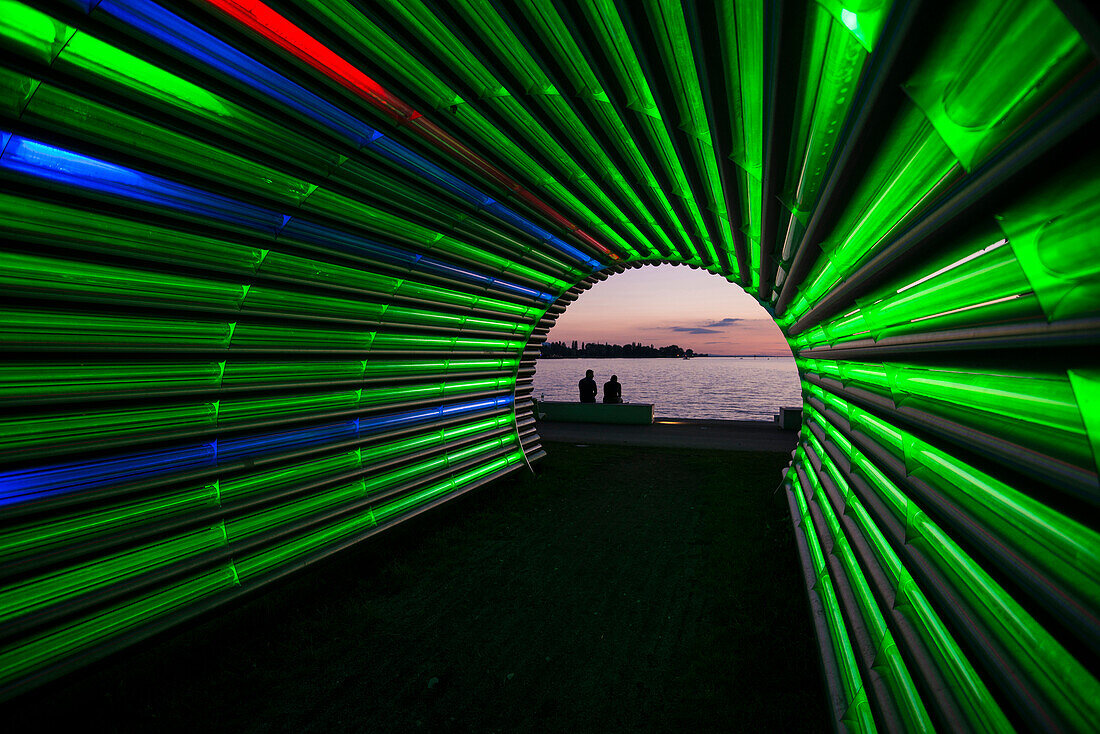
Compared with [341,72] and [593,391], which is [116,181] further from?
[593,391]

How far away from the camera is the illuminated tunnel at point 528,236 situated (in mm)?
1184

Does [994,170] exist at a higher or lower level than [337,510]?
higher

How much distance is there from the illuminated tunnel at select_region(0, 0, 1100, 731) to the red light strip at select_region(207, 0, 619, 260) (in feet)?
0.06

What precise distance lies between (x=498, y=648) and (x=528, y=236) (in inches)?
185

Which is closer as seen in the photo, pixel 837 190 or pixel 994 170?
pixel 994 170

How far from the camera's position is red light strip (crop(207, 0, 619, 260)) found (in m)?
2.31

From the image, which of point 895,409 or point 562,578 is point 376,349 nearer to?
point 562,578

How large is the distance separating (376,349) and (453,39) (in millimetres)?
4194

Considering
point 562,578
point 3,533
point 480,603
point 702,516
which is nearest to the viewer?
point 3,533

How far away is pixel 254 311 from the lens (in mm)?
4312

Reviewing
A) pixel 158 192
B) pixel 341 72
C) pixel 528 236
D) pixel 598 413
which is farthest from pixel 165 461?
pixel 598 413

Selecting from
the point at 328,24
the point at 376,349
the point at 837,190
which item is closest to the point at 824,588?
the point at 837,190

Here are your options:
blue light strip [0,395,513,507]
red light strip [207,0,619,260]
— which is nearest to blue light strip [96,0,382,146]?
red light strip [207,0,619,260]

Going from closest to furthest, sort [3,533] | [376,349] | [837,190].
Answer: [837,190] < [3,533] < [376,349]
